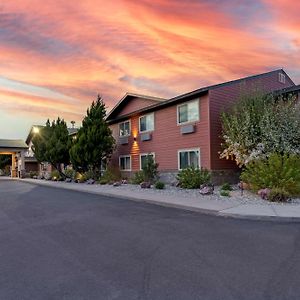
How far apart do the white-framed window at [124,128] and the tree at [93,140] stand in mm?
1392

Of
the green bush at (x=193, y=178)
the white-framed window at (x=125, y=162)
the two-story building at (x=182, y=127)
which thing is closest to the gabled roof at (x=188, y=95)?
the two-story building at (x=182, y=127)

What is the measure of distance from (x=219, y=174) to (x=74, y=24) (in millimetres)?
11290

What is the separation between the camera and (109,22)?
46.1ft

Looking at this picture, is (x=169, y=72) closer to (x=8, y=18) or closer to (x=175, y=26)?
(x=175, y=26)

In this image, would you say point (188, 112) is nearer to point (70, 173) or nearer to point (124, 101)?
point (124, 101)

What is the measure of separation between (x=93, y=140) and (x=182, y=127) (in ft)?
25.8

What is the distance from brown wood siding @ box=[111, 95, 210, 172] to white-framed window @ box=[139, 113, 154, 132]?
0.46 meters

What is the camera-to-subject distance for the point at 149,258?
6.16 m

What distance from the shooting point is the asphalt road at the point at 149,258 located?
4.64m

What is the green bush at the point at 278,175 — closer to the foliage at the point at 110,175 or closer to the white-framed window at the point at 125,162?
the foliage at the point at 110,175

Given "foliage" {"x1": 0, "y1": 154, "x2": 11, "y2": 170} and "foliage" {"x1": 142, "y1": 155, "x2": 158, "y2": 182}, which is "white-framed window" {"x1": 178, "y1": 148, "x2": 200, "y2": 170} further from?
"foliage" {"x1": 0, "y1": 154, "x2": 11, "y2": 170}

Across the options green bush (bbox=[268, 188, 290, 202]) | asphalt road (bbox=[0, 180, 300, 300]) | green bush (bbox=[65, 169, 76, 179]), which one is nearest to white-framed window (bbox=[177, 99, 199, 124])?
green bush (bbox=[268, 188, 290, 202])

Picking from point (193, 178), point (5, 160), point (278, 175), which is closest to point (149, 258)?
point (278, 175)

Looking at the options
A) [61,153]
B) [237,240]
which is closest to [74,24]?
[237,240]
